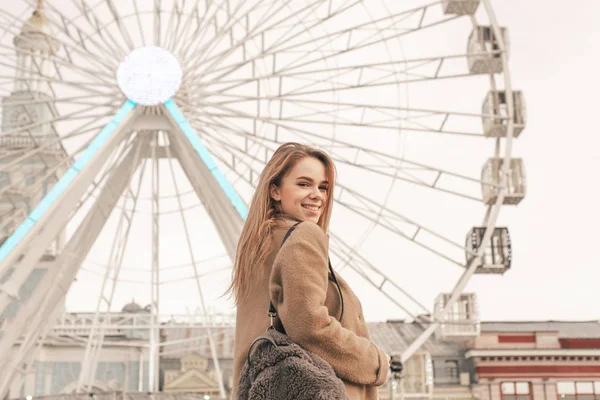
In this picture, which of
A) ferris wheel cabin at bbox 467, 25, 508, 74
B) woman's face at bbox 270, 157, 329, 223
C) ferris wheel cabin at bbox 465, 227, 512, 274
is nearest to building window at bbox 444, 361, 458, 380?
ferris wheel cabin at bbox 465, 227, 512, 274

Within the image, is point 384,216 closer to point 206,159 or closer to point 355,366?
point 206,159

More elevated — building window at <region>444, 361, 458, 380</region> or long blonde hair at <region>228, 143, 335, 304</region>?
building window at <region>444, 361, 458, 380</region>

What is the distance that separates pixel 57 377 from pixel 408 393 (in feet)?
39.4

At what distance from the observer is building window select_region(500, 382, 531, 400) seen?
35.1 m

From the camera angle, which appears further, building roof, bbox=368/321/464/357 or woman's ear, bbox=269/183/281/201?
building roof, bbox=368/321/464/357

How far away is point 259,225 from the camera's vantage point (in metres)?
2.80

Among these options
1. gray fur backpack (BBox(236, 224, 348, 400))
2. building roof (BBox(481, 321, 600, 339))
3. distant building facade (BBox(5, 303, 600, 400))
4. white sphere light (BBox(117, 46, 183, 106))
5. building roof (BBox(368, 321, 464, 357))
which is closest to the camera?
gray fur backpack (BBox(236, 224, 348, 400))

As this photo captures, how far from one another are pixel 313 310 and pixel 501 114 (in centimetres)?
1416

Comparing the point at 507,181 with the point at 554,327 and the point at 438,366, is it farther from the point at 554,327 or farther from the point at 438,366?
the point at 554,327

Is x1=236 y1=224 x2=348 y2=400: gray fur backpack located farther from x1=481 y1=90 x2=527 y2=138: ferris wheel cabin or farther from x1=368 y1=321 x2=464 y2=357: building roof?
x1=368 y1=321 x2=464 y2=357: building roof

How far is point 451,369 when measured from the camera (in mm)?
35750

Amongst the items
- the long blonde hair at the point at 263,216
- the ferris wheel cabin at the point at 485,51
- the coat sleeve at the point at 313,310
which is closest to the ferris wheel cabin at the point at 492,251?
the ferris wheel cabin at the point at 485,51

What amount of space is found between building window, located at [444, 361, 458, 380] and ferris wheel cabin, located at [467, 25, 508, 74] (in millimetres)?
20883

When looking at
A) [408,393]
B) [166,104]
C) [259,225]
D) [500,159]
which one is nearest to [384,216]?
[500,159]
